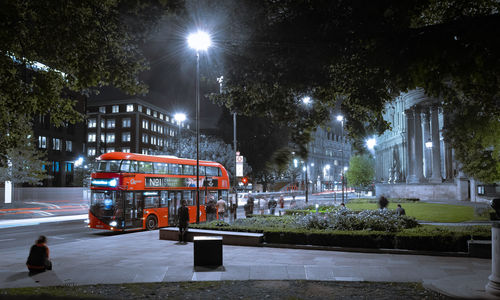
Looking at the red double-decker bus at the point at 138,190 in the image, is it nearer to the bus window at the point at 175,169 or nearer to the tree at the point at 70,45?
the bus window at the point at 175,169

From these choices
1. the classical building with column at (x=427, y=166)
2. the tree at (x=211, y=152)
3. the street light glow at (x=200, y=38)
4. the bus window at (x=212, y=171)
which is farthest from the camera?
the tree at (x=211, y=152)

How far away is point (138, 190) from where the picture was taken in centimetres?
2233

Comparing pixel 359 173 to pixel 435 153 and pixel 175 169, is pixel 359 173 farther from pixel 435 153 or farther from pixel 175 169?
pixel 175 169

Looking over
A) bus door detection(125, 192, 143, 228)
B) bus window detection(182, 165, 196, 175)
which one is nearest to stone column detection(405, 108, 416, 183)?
bus window detection(182, 165, 196, 175)

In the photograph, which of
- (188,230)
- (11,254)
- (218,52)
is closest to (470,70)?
(218,52)

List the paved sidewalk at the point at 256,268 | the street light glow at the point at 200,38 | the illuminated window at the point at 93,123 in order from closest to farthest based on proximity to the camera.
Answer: the street light glow at the point at 200,38, the paved sidewalk at the point at 256,268, the illuminated window at the point at 93,123

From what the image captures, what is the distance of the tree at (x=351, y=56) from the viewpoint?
679 centimetres

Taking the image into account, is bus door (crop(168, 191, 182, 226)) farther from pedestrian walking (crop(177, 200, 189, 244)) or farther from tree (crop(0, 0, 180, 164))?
tree (crop(0, 0, 180, 164))

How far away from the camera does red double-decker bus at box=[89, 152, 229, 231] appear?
2136 centimetres

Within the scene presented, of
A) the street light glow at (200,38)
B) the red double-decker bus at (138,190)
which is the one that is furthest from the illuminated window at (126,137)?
the street light glow at (200,38)

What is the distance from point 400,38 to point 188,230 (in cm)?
1292

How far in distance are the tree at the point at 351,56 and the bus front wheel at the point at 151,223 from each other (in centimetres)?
1454

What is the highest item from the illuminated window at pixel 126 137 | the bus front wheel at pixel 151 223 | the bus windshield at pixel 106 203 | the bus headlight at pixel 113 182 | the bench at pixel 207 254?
the illuminated window at pixel 126 137

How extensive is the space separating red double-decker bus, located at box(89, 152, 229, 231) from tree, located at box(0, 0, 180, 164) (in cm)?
997
